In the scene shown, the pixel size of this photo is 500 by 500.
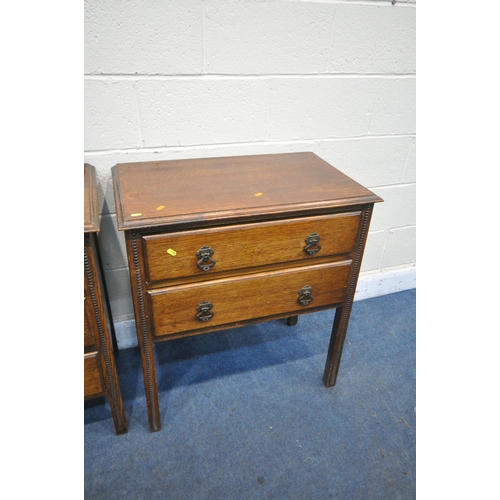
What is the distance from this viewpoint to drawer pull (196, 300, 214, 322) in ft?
3.74

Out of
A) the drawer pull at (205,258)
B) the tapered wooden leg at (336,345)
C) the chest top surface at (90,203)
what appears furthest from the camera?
the tapered wooden leg at (336,345)

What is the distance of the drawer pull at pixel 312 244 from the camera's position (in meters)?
1.15

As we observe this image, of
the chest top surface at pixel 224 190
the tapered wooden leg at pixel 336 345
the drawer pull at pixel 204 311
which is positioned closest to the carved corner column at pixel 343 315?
the tapered wooden leg at pixel 336 345

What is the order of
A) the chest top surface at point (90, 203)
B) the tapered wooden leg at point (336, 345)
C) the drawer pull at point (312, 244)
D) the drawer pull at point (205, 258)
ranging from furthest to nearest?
1. the tapered wooden leg at point (336, 345)
2. the drawer pull at point (312, 244)
3. the drawer pull at point (205, 258)
4. the chest top surface at point (90, 203)

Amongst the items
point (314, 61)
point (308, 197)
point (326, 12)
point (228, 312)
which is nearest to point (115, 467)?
point (228, 312)

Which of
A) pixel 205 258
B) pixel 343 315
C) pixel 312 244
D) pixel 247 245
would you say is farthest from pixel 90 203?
pixel 343 315

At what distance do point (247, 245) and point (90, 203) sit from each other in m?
0.44

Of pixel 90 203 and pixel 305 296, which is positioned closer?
pixel 90 203

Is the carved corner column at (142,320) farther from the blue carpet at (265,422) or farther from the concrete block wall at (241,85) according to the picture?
the concrete block wall at (241,85)

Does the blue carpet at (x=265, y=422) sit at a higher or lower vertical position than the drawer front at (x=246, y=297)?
lower

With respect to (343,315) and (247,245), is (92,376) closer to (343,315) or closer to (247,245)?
(247,245)

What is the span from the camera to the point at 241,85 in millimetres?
1372

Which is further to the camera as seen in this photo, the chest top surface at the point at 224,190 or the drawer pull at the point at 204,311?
the drawer pull at the point at 204,311

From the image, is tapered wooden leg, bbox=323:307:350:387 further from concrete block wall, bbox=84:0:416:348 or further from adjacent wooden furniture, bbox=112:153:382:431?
concrete block wall, bbox=84:0:416:348
